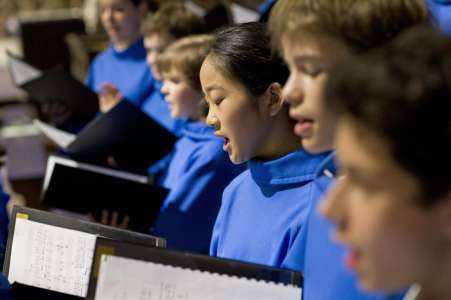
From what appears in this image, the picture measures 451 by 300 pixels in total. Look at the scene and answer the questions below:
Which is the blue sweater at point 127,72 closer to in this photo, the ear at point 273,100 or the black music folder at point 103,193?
the black music folder at point 103,193

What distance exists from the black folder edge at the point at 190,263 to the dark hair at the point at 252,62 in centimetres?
60

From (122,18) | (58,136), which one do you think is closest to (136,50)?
(122,18)

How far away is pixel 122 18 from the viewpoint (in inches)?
165

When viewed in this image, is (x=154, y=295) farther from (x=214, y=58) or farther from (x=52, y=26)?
(x=52, y=26)

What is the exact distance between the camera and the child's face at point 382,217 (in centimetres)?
88

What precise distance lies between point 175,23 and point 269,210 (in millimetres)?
1898

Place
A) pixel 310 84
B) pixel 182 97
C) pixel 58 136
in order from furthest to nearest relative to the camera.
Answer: pixel 58 136 → pixel 182 97 → pixel 310 84

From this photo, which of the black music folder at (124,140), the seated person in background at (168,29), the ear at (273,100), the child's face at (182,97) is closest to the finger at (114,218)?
the black music folder at (124,140)

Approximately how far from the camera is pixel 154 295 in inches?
53.9

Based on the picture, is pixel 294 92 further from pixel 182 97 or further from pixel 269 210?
pixel 182 97

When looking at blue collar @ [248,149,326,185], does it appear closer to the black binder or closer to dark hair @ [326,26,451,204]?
dark hair @ [326,26,451,204]

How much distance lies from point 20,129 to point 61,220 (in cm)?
313

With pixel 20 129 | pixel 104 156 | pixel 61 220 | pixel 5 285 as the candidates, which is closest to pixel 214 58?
pixel 61 220

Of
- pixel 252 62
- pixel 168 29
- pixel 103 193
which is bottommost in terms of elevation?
pixel 103 193
